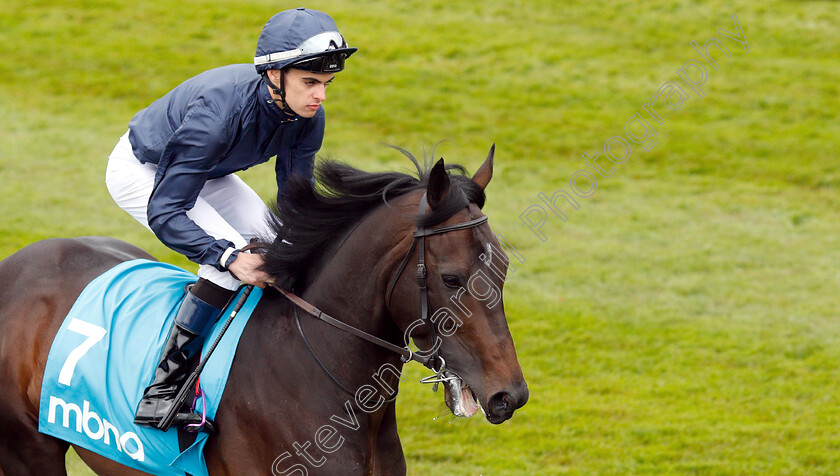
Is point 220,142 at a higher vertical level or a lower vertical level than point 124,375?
higher

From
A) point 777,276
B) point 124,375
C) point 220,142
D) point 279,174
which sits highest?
point 220,142

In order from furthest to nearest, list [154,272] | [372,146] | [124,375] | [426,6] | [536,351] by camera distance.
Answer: [426,6]
[372,146]
[536,351]
[154,272]
[124,375]

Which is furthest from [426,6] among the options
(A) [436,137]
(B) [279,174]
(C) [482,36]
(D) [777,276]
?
(B) [279,174]

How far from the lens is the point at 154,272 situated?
3980 mm

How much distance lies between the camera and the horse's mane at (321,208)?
329 centimetres

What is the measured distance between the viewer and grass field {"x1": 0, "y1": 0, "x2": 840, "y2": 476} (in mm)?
6590

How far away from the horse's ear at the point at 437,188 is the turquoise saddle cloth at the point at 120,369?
0.94 metres

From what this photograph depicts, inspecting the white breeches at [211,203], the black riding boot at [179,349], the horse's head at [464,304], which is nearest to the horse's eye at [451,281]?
the horse's head at [464,304]

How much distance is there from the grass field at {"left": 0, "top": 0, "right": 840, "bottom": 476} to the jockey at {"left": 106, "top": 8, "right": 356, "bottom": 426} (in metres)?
1.12

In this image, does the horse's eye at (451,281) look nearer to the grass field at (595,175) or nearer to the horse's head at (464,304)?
the horse's head at (464,304)

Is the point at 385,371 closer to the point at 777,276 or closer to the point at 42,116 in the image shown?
the point at 777,276

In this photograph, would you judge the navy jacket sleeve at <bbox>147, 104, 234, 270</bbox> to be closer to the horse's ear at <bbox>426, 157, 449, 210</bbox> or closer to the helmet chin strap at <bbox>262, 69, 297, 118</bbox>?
the helmet chin strap at <bbox>262, 69, 297, 118</bbox>

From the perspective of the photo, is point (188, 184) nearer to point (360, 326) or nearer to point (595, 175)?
point (360, 326)

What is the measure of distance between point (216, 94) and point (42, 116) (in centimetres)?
1042
